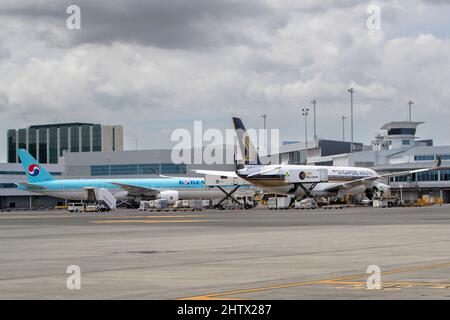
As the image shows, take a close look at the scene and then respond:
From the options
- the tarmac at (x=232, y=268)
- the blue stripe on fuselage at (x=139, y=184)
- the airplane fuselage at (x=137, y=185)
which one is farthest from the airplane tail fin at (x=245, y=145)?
the tarmac at (x=232, y=268)

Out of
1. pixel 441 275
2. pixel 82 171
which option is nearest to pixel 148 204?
pixel 82 171

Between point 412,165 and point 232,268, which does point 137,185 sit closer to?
point 412,165

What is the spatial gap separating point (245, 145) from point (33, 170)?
41550 millimetres

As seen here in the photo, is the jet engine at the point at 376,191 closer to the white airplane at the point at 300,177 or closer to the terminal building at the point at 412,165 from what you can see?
the white airplane at the point at 300,177

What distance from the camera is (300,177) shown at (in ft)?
400

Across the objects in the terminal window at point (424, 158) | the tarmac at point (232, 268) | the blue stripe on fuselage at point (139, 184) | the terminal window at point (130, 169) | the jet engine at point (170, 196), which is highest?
the terminal window at point (424, 158)

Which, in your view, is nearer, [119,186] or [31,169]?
[31,169]

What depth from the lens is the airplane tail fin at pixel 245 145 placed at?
392ft

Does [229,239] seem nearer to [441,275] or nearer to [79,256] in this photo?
[79,256]

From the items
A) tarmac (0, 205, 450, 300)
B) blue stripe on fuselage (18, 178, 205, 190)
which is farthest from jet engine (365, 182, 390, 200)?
tarmac (0, 205, 450, 300)

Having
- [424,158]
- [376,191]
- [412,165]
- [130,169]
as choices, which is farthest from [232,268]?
[424,158]

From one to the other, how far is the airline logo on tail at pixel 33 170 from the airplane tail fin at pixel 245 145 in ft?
131

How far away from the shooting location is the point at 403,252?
27938 millimetres

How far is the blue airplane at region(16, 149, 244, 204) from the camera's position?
136 m
